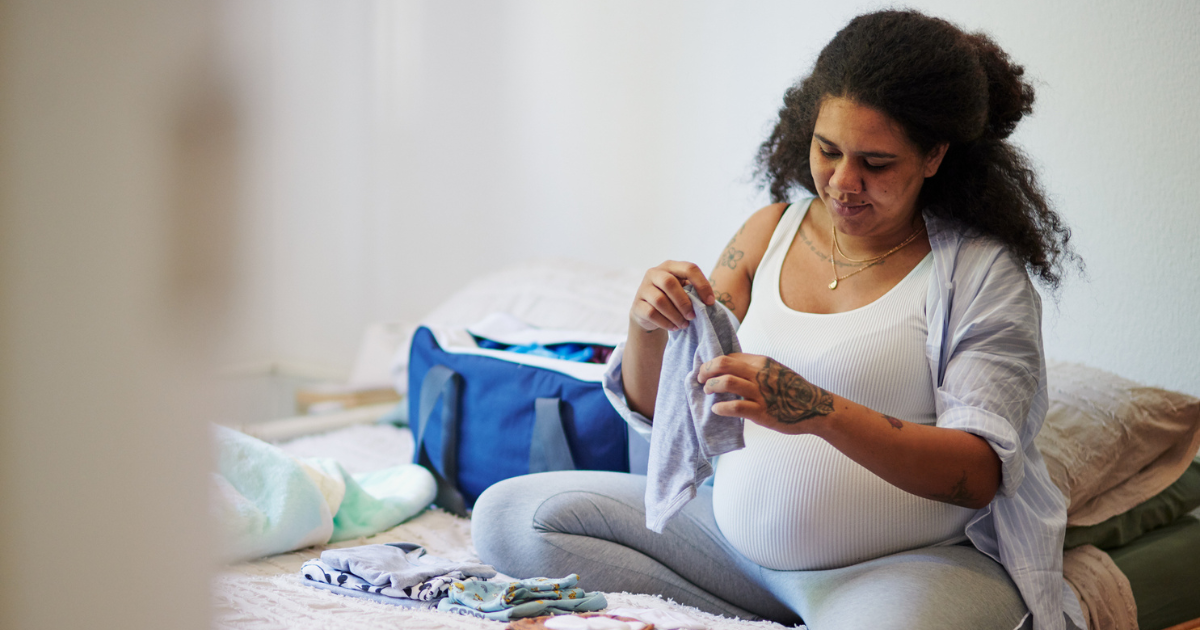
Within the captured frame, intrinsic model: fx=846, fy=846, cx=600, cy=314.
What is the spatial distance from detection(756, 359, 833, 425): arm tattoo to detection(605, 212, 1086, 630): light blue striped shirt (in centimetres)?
18

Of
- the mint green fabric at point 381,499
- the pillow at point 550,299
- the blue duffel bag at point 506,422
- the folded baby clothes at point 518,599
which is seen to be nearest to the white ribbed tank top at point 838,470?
the folded baby clothes at point 518,599

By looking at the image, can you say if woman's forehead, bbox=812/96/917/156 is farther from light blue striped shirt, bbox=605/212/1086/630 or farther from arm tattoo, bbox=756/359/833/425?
arm tattoo, bbox=756/359/833/425

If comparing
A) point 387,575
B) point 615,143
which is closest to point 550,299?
point 615,143

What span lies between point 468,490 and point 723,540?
21.3 inches

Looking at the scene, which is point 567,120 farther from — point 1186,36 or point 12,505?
point 12,505

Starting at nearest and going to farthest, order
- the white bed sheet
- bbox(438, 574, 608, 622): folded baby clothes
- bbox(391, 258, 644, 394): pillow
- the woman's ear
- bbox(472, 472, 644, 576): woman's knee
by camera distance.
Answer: the white bed sheet, bbox(438, 574, 608, 622): folded baby clothes, the woman's ear, bbox(472, 472, 644, 576): woman's knee, bbox(391, 258, 644, 394): pillow

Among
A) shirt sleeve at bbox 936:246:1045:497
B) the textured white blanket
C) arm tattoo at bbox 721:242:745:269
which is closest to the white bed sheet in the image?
the textured white blanket

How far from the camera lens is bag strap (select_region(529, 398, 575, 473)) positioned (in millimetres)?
1365

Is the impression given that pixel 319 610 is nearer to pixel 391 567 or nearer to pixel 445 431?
pixel 391 567

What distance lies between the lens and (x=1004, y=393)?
930mm

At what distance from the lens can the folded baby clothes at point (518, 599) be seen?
889 millimetres

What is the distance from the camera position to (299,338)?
2.84 metres

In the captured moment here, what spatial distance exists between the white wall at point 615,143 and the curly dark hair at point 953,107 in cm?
38

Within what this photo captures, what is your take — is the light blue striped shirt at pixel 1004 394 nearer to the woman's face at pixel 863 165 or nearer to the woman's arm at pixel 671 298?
the woman's face at pixel 863 165
